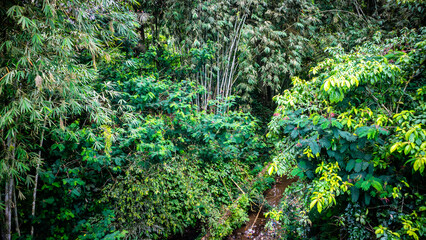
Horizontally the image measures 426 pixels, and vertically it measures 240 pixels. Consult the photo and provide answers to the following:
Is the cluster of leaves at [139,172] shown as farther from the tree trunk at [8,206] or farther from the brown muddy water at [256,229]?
the tree trunk at [8,206]

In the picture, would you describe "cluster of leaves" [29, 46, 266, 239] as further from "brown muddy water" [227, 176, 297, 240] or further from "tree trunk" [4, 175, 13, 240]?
"tree trunk" [4, 175, 13, 240]

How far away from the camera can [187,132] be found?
3.22m

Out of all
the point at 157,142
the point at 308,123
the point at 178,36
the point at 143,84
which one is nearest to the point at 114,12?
the point at 143,84

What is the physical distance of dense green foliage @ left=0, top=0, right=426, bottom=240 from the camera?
162 centimetres

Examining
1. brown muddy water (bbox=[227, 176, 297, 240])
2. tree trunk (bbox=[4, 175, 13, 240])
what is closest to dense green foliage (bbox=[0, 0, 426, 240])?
tree trunk (bbox=[4, 175, 13, 240])

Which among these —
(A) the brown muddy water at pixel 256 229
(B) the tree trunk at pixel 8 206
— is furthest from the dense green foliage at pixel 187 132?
(A) the brown muddy water at pixel 256 229

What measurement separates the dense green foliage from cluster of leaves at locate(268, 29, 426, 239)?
0.01m

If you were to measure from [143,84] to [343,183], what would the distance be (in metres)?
2.51

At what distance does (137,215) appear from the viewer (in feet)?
7.95

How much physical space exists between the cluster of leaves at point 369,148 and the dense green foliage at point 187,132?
1 centimetres

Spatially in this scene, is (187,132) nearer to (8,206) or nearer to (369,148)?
(8,206)

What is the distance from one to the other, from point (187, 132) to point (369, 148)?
85.8 inches

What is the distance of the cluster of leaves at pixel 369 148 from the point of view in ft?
4.86

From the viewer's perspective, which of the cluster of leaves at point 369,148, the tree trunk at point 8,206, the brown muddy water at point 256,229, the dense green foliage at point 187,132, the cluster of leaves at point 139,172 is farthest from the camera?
the brown muddy water at point 256,229
